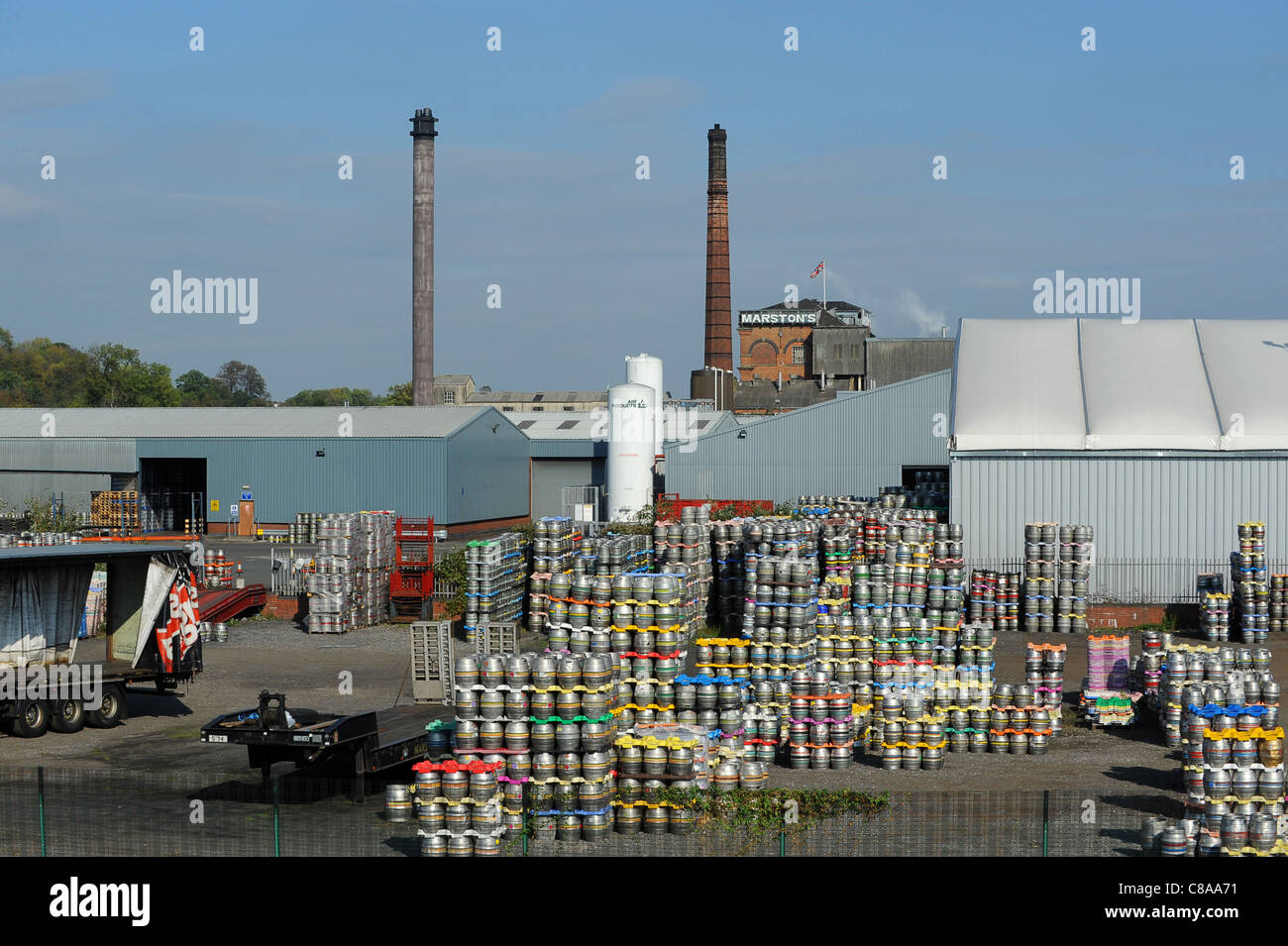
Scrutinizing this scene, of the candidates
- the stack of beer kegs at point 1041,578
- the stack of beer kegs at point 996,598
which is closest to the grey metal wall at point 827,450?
the stack of beer kegs at point 1041,578

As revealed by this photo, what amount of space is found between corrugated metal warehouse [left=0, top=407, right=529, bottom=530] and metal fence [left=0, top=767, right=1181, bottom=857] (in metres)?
43.6

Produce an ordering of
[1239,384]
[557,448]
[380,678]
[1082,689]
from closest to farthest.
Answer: [1082,689]
[380,678]
[1239,384]
[557,448]

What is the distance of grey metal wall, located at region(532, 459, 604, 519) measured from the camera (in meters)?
71.2

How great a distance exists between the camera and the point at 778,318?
11219 cm

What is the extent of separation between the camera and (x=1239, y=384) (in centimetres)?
3897

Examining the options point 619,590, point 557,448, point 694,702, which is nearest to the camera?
point 694,702

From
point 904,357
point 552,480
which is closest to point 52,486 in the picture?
point 552,480

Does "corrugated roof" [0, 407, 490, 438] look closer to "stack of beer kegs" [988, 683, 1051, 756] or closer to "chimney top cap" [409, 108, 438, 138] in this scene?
"chimney top cap" [409, 108, 438, 138]

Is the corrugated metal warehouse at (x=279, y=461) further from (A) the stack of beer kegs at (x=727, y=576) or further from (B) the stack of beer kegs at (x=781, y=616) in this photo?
(B) the stack of beer kegs at (x=781, y=616)

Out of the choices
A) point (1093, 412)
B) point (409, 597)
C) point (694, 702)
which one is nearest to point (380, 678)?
point (409, 597)

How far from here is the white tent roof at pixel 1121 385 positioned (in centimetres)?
3669

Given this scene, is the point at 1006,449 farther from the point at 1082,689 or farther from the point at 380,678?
the point at 380,678

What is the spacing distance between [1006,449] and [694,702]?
791 inches

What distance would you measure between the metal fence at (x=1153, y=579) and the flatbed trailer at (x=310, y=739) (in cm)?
2277
